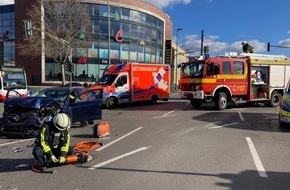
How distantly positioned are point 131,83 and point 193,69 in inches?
171

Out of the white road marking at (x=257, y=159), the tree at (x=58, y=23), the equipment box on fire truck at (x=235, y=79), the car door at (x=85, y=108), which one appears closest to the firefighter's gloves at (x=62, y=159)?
the white road marking at (x=257, y=159)

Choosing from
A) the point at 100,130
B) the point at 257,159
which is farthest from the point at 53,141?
the point at 257,159

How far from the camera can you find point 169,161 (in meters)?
7.17

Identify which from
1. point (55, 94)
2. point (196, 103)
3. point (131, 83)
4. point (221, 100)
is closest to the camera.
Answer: point (55, 94)

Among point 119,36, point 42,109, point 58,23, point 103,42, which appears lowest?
point 42,109

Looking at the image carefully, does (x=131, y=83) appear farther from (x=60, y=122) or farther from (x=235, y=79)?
(x=60, y=122)

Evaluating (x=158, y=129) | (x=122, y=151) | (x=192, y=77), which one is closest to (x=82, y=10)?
(x=192, y=77)

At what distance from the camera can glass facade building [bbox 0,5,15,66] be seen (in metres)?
60.8

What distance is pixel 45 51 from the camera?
38.7 m

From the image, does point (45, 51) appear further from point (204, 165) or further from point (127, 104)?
point (204, 165)

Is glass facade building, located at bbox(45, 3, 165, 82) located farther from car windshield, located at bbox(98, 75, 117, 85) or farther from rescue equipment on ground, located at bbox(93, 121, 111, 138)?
rescue equipment on ground, located at bbox(93, 121, 111, 138)

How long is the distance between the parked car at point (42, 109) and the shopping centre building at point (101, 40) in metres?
35.9

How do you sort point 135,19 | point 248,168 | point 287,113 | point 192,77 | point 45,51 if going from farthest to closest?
point 135,19, point 45,51, point 192,77, point 287,113, point 248,168

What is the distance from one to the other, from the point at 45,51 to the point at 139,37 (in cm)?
2183
